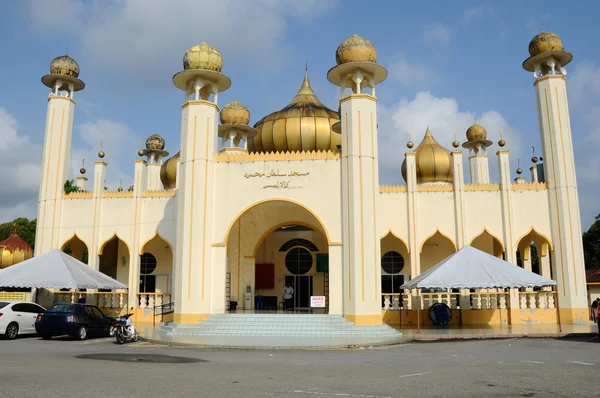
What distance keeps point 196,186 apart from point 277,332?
5.32 metres

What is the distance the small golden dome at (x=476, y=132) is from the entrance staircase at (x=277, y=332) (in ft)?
41.6

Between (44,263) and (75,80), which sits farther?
(75,80)

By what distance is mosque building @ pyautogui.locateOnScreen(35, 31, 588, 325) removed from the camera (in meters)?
16.8

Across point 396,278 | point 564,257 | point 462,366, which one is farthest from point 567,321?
point 462,366

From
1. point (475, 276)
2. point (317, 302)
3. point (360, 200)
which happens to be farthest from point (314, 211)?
point (475, 276)

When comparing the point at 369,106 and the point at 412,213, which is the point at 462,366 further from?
the point at 412,213

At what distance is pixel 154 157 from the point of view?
93.5 ft

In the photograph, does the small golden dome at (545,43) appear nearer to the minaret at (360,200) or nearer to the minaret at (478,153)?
the minaret at (478,153)

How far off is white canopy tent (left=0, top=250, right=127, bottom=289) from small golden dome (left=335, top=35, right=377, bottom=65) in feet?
37.2

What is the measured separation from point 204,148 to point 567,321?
13.7 m

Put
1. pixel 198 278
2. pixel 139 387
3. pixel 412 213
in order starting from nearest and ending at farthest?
pixel 139 387
pixel 198 278
pixel 412 213

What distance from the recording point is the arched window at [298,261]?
23234 millimetres

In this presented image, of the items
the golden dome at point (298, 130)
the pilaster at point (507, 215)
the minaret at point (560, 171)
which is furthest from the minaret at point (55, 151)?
the minaret at point (560, 171)

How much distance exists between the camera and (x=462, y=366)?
932 cm
